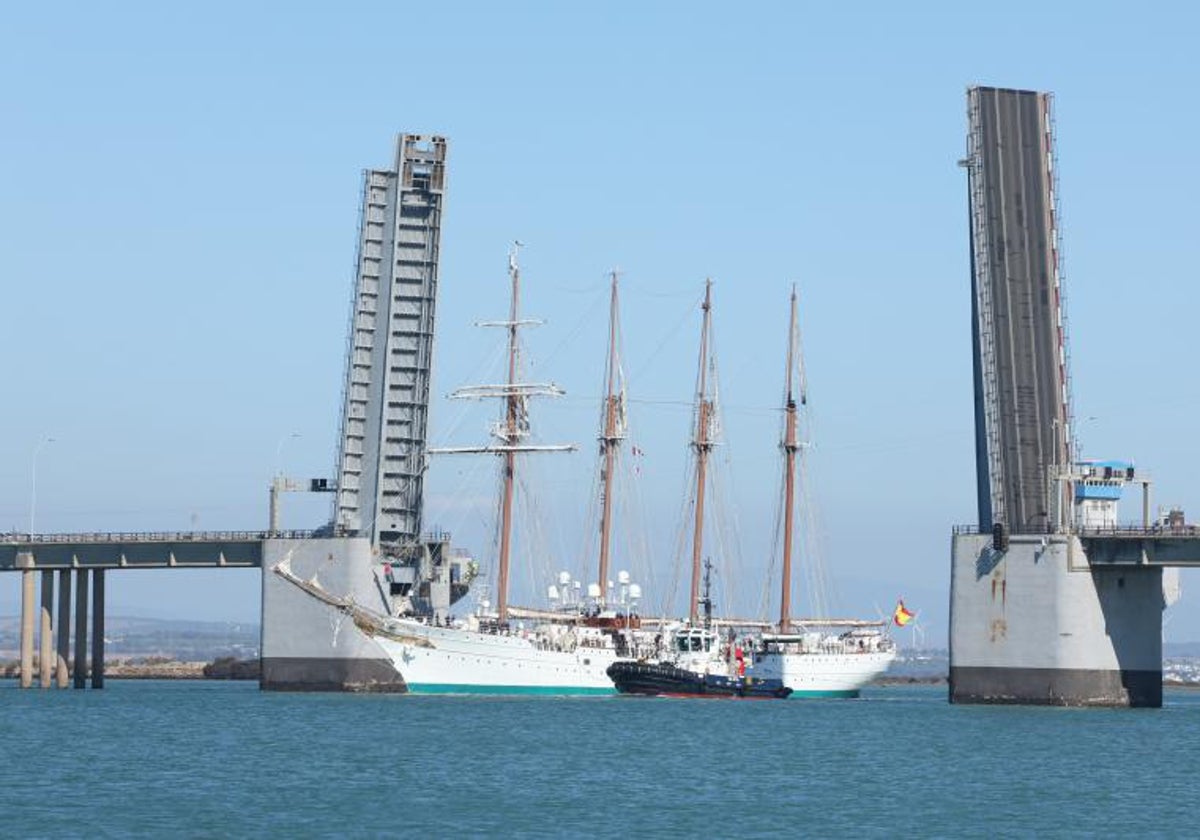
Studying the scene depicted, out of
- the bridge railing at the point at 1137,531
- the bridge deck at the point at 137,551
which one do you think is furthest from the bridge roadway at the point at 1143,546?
the bridge deck at the point at 137,551

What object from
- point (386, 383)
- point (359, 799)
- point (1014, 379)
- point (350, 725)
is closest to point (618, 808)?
point (359, 799)

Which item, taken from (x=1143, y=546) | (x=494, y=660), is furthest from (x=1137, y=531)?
(x=494, y=660)

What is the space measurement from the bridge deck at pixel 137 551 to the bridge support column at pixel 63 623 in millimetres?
2149

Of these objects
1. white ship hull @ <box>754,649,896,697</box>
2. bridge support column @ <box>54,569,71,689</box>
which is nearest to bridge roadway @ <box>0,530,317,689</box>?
bridge support column @ <box>54,569,71,689</box>

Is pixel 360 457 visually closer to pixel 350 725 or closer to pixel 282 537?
pixel 282 537

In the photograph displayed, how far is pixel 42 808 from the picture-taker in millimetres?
54156

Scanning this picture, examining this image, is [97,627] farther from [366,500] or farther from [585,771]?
[585,771]

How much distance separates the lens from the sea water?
174 ft

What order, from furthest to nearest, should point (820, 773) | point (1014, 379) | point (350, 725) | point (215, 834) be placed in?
point (1014, 379) < point (350, 725) < point (820, 773) < point (215, 834)

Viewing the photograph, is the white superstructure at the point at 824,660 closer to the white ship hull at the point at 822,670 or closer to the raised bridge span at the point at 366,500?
the white ship hull at the point at 822,670

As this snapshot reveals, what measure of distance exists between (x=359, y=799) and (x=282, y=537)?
52.2m

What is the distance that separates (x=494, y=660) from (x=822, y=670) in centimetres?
1972

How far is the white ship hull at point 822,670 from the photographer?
121 meters

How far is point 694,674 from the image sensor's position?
112 m
